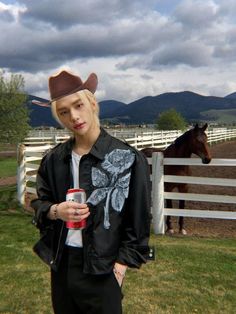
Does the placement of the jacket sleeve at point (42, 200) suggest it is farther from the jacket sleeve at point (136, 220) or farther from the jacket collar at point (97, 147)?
the jacket sleeve at point (136, 220)

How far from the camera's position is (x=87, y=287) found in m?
2.01

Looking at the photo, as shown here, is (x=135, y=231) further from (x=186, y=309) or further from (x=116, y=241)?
(x=186, y=309)

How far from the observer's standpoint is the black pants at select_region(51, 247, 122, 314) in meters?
2.00

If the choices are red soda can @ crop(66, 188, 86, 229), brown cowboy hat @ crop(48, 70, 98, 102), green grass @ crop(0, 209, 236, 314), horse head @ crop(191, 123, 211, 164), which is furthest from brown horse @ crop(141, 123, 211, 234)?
red soda can @ crop(66, 188, 86, 229)

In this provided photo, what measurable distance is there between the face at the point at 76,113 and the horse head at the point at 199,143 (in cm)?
560

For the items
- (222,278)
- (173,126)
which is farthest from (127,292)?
(173,126)

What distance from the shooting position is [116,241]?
199 cm

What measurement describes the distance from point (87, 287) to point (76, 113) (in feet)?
2.93

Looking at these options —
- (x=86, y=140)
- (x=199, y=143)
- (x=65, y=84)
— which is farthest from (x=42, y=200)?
(x=199, y=143)

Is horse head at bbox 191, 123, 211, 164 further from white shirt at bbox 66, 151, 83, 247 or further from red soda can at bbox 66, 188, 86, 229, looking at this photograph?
red soda can at bbox 66, 188, 86, 229

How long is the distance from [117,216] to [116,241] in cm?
13

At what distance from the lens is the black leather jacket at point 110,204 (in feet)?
6.41

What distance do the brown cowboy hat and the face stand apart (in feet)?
0.11

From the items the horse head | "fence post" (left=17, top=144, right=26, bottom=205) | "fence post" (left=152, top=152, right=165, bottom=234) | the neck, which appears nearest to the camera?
the neck
